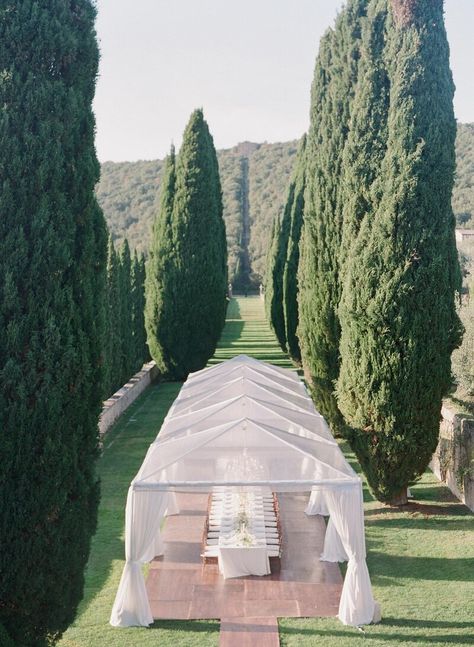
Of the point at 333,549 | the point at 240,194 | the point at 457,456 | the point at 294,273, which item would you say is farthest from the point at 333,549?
the point at 240,194

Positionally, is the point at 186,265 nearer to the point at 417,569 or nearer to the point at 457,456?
the point at 457,456

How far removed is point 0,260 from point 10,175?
24.3 inches

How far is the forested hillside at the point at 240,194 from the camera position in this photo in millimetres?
68750

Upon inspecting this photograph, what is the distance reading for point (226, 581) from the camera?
8.10 m

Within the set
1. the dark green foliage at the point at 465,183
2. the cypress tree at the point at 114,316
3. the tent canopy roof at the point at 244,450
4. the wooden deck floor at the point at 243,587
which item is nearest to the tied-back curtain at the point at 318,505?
the wooden deck floor at the point at 243,587

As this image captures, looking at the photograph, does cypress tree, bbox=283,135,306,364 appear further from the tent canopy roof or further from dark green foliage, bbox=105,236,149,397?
the tent canopy roof

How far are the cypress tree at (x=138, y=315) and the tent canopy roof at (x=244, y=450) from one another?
39.7 ft

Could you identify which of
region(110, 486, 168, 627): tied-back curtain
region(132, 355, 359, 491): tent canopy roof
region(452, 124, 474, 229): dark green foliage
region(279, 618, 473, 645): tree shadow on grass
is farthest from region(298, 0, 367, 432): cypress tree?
region(452, 124, 474, 229): dark green foliage

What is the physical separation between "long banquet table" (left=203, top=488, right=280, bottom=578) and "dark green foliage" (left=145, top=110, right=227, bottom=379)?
1156 cm

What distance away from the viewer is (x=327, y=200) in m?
12.1

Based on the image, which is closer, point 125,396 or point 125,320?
point 125,396

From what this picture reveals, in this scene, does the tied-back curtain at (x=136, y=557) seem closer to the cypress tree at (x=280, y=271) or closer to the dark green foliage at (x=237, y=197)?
the cypress tree at (x=280, y=271)

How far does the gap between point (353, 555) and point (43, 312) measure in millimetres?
4149

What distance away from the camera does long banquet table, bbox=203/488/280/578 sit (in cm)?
816
